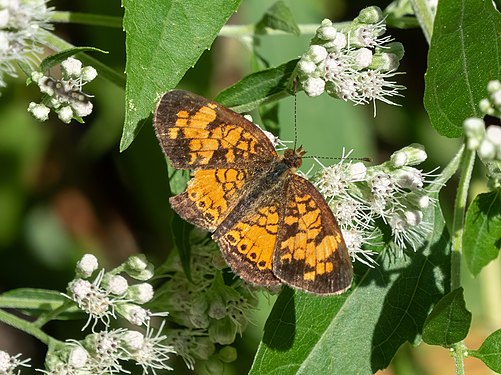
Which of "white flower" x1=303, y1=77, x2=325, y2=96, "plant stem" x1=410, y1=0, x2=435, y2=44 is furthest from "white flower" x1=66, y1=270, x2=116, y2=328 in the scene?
"plant stem" x1=410, y1=0, x2=435, y2=44

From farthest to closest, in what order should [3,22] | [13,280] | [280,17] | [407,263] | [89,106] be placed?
[13,280], [280,17], [407,263], [89,106], [3,22]

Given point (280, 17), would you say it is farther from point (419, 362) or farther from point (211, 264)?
point (419, 362)

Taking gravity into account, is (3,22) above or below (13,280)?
above

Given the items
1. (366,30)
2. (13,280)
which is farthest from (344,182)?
(13,280)

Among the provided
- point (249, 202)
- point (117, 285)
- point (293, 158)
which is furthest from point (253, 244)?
point (117, 285)

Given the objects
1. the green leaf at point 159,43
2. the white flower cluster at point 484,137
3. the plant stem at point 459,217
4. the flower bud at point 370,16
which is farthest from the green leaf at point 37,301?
the white flower cluster at point 484,137

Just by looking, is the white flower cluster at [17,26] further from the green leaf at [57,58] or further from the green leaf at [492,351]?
the green leaf at [492,351]
